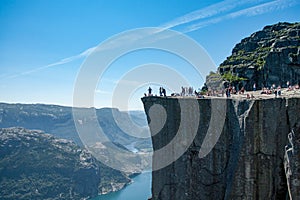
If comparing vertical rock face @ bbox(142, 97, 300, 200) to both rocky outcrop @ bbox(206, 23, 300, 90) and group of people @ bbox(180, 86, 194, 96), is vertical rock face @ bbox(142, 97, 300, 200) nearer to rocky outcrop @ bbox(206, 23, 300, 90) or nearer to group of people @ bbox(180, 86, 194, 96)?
group of people @ bbox(180, 86, 194, 96)

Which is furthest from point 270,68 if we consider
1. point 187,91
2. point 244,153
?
point 244,153

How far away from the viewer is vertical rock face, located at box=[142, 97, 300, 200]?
18584mm

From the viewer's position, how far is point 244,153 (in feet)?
66.0

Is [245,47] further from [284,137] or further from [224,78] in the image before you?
[284,137]

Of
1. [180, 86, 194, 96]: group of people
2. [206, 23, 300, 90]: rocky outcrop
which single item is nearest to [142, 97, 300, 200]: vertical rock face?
[180, 86, 194, 96]: group of people

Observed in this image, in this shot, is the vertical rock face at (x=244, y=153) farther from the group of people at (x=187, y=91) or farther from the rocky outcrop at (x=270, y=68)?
the rocky outcrop at (x=270, y=68)

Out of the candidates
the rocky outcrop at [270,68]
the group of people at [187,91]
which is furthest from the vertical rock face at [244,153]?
the rocky outcrop at [270,68]

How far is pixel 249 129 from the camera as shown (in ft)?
64.9

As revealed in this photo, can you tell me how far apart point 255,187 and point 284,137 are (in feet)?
11.9

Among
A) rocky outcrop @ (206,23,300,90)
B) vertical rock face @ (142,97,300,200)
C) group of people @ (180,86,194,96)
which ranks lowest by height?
vertical rock face @ (142,97,300,200)

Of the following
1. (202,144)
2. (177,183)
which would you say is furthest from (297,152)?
(177,183)

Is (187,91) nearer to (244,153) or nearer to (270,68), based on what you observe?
(244,153)

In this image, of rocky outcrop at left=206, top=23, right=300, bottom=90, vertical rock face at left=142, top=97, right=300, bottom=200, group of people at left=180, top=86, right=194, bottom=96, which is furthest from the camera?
rocky outcrop at left=206, top=23, right=300, bottom=90

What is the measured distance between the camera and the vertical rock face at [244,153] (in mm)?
18584
